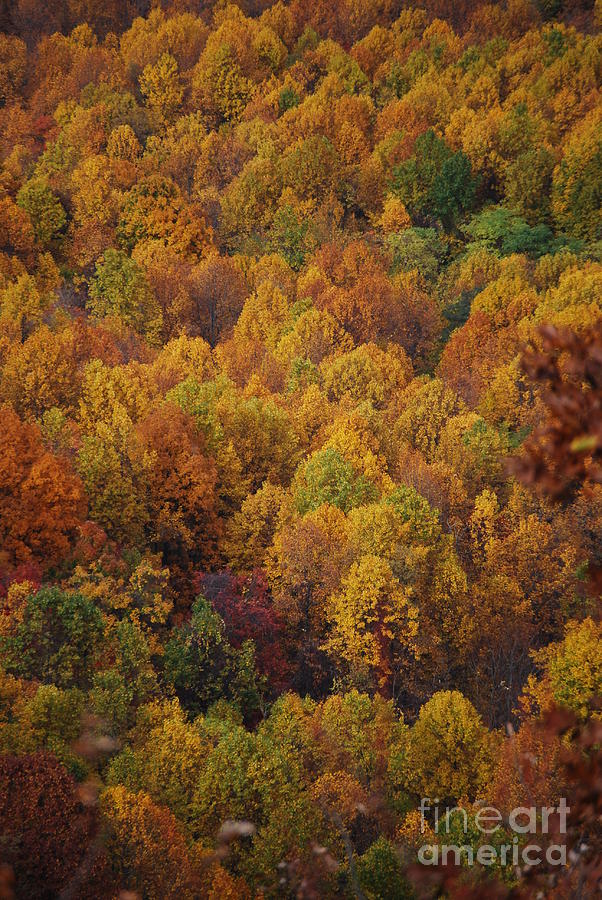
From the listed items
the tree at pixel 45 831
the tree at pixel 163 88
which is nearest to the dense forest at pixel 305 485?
the tree at pixel 45 831

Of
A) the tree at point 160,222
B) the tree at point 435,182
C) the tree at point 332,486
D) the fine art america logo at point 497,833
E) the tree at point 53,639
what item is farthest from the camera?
the tree at point 435,182

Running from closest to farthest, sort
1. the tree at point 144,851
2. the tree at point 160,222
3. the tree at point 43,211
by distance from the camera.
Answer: the tree at point 144,851 → the tree at point 160,222 → the tree at point 43,211

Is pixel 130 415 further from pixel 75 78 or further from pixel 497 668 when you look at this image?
pixel 75 78

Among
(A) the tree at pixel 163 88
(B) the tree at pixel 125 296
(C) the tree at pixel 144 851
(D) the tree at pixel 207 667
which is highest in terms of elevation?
(A) the tree at pixel 163 88

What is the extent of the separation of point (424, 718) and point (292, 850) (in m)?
10.5

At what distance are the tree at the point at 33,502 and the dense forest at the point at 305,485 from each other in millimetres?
192

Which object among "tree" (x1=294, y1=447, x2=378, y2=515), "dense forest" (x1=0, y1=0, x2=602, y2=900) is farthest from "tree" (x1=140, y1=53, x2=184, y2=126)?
"tree" (x1=294, y1=447, x2=378, y2=515)

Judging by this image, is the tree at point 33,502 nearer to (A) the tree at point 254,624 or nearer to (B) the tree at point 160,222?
(A) the tree at point 254,624

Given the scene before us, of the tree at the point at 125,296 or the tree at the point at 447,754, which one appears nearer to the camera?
the tree at the point at 447,754

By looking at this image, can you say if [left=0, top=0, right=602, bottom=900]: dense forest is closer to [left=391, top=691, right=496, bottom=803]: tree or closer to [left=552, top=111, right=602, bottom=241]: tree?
[left=391, top=691, right=496, bottom=803]: tree

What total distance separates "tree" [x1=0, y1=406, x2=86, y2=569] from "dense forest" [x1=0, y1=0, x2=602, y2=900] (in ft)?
0.63

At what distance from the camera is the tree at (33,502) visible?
162ft

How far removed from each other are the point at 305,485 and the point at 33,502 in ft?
63.0

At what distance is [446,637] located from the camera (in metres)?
52.0
